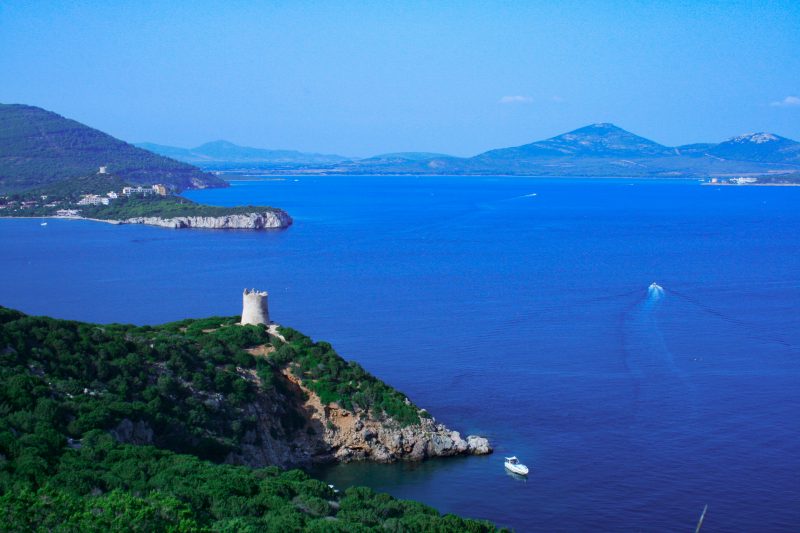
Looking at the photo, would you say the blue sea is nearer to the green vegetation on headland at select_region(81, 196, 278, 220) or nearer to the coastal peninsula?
the coastal peninsula

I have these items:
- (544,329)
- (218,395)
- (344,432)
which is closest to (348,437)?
(344,432)

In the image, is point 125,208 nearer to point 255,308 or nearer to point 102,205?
point 102,205

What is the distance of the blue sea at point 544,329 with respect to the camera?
86.1 feet

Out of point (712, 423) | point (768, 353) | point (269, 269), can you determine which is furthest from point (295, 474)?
point (269, 269)

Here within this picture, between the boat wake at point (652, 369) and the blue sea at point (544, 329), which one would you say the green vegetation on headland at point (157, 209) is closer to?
the blue sea at point (544, 329)

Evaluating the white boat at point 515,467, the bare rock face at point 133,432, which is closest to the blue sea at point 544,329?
the white boat at point 515,467

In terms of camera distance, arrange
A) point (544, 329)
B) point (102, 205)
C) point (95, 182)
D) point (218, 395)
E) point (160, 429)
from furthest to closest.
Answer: point (95, 182) < point (102, 205) < point (544, 329) < point (218, 395) < point (160, 429)

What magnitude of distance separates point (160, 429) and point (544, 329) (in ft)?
78.4

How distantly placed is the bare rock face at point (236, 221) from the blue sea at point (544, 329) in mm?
2701

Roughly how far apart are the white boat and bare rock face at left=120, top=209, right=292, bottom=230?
75437 mm

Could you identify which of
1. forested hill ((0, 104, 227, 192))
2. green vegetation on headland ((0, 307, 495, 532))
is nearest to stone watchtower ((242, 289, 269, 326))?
green vegetation on headland ((0, 307, 495, 532))

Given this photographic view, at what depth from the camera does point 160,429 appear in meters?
24.4

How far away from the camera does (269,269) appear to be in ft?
217

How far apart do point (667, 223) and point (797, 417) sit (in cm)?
7450
